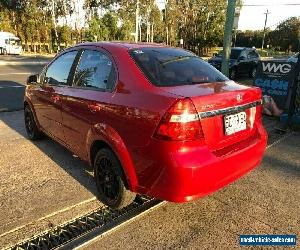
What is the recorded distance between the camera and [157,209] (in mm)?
3518

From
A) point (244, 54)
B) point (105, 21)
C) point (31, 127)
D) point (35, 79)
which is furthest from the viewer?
point (105, 21)

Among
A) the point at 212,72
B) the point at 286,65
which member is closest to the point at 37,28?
the point at 286,65

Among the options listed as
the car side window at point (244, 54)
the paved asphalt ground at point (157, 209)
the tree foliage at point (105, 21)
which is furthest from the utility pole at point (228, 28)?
the tree foliage at point (105, 21)

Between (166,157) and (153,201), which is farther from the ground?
(166,157)

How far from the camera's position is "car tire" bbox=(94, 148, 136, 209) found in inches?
131

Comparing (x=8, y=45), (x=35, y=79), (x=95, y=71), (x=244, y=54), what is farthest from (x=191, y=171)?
(x=8, y=45)

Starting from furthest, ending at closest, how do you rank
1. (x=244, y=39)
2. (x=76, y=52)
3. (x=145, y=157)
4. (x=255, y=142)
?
(x=244, y=39) < (x=76, y=52) < (x=255, y=142) < (x=145, y=157)

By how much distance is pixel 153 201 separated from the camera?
145 inches

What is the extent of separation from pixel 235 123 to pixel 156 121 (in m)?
0.83

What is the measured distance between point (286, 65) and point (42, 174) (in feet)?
18.9

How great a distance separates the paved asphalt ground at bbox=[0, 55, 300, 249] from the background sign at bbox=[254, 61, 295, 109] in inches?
121

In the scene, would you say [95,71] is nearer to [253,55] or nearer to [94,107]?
[94,107]

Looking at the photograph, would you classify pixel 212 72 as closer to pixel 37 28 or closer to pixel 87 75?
pixel 87 75

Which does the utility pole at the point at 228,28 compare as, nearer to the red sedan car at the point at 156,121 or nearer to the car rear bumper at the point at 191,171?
the red sedan car at the point at 156,121
